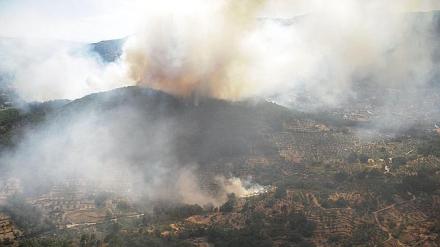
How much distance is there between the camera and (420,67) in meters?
167

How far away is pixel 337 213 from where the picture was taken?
234 ft

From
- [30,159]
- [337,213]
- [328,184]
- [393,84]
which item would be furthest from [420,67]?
[30,159]

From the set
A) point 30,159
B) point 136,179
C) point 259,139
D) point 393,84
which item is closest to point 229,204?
point 136,179

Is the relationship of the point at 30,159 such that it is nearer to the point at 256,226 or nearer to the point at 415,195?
the point at 256,226

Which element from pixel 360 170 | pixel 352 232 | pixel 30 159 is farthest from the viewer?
pixel 30 159

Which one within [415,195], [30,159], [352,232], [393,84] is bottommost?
[352,232]

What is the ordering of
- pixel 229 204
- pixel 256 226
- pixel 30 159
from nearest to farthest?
pixel 256 226 → pixel 229 204 → pixel 30 159

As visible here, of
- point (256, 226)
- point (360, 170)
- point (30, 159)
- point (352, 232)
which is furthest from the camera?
point (30, 159)

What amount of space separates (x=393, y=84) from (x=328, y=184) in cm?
9272

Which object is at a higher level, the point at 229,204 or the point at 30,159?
the point at 30,159

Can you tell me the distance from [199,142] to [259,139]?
12.9 metres

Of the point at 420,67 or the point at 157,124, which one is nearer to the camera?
the point at 157,124

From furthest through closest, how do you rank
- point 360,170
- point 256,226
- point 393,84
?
point 393,84, point 360,170, point 256,226

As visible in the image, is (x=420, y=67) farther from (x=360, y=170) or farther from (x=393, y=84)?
(x=360, y=170)
